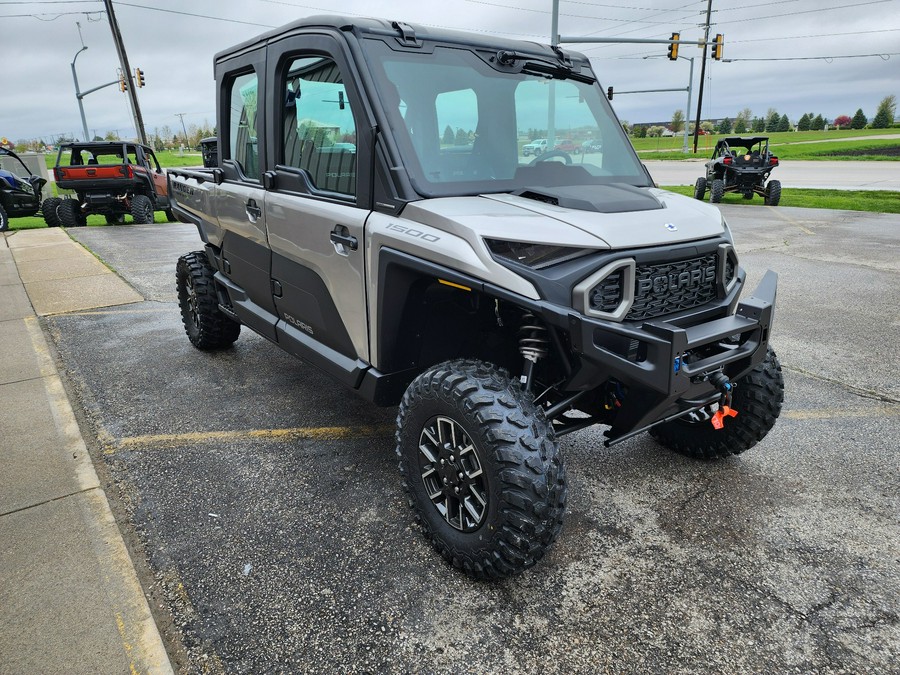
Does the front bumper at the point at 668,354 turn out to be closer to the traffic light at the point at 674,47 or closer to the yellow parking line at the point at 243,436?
the yellow parking line at the point at 243,436

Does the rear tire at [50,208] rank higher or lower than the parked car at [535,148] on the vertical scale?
lower

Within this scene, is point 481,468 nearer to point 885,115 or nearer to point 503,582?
point 503,582

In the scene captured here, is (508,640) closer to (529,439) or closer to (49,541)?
(529,439)

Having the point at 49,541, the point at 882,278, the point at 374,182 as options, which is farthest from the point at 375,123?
the point at 882,278

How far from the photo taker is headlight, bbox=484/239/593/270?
2361 mm

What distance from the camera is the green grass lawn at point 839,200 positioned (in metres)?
15.4

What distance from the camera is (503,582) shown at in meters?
2.60

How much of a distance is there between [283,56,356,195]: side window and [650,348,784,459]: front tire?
2239 millimetres

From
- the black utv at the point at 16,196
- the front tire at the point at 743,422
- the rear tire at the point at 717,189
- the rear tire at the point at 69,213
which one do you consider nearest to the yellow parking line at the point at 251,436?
the front tire at the point at 743,422

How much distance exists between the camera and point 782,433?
3.93 meters

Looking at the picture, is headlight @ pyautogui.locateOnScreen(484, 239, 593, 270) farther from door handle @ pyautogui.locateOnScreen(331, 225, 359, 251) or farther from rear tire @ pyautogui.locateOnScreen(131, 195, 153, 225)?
rear tire @ pyautogui.locateOnScreen(131, 195, 153, 225)

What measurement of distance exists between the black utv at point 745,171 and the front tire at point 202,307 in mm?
15199

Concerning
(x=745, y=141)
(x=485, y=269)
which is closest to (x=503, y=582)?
(x=485, y=269)

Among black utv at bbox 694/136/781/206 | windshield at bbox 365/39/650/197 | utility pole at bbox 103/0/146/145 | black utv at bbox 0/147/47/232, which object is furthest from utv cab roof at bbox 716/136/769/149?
utility pole at bbox 103/0/146/145
